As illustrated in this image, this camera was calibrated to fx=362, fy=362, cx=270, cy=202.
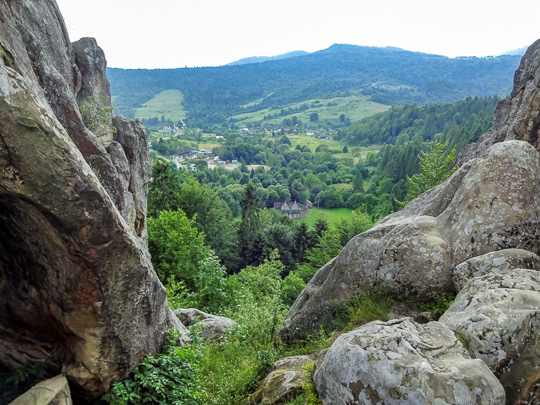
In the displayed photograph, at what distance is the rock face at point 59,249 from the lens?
7.70 metres

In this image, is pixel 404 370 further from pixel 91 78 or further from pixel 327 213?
pixel 327 213

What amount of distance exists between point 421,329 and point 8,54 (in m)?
11.1

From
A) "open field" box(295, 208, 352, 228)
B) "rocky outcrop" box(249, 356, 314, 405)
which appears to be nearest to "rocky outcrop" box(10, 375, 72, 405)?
"rocky outcrop" box(249, 356, 314, 405)

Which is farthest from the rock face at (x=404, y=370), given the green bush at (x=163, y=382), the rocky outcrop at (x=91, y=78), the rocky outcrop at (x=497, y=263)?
the rocky outcrop at (x=91, y=78)

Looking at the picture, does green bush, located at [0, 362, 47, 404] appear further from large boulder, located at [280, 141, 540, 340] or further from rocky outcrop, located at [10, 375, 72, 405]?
large boulder, located at [280, 141, 540, 340]

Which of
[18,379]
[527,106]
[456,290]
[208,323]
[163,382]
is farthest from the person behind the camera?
[208,323]

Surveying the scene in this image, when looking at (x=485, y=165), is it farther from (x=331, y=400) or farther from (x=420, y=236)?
(x=331, y=400)

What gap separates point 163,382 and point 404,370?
7106 millimetres

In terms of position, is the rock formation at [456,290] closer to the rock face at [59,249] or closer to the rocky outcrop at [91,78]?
the rock face at [59,249]

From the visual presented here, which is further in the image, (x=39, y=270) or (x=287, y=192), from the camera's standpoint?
(x=287, y=192)

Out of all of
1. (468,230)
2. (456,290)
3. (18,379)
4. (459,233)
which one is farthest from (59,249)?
(468,230)

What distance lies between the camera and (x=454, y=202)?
11.5 metres

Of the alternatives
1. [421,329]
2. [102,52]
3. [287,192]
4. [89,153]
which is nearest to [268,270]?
[102,52]

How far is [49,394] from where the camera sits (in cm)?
872
